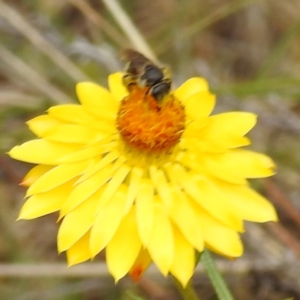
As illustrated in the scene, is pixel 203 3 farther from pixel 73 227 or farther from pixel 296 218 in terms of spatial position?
pixel 73 227

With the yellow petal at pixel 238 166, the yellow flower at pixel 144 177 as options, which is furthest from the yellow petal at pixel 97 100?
the yellow petal at pixel 238 166

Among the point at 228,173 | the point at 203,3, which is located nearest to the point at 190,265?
the point at 228,173

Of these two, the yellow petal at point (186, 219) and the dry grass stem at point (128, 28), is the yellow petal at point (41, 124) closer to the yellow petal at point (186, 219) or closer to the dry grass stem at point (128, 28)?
the yellow petal at point (186, 219)

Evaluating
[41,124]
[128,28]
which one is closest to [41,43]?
[128,28]

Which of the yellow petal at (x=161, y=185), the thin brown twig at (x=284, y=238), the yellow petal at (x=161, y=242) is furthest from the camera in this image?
the thin brown twig at (x=284, y=238)

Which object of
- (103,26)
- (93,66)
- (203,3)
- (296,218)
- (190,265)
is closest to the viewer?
(190,265)

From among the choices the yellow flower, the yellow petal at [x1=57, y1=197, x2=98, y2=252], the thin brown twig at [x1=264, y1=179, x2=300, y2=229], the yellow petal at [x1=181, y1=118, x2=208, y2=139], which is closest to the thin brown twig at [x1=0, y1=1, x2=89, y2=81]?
the thin brown twig at [x1=264, y1=179, x2=300, y2=229]

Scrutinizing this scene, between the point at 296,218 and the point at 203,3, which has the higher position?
the point at 203,3
